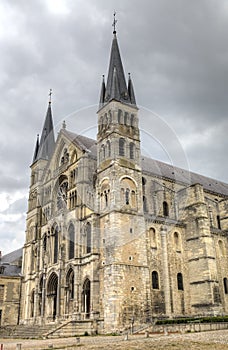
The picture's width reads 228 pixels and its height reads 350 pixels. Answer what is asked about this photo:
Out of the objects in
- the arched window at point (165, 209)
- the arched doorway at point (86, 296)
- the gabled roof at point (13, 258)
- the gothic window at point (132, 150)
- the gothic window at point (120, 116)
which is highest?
the gothic window at point (120, 116)

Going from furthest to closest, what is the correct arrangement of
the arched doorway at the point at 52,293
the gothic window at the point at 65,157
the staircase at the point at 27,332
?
1. the gothic window at the point at 65,157
2. the arched doorway at the point at 52,293
3. the staircase at the point at 27,332

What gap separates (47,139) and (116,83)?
1825 cm

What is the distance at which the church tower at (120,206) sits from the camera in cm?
3294

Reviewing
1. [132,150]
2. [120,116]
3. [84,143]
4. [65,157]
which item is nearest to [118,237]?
[132,150]

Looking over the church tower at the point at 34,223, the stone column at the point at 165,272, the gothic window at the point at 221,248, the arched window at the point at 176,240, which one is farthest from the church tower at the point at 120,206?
the church tower at the point at 34,223

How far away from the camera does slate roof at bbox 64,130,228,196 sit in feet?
145

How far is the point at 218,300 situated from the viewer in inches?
1490

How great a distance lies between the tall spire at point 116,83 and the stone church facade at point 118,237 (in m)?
0.15

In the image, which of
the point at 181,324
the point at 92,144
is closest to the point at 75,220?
the point at 92,144

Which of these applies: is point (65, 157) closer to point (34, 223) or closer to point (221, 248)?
point (34, 223)

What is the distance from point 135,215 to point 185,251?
8.82m

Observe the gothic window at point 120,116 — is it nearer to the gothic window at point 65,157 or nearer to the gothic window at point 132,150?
the gothic window at point 132,150

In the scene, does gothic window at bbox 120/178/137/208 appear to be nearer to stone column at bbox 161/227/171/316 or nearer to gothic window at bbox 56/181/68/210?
stone column at bbox 161/227/171/316

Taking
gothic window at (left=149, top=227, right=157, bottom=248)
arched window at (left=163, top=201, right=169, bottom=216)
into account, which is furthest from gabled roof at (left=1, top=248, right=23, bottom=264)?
gothic window at (left=149, top=227, right=157, bottom=248)
